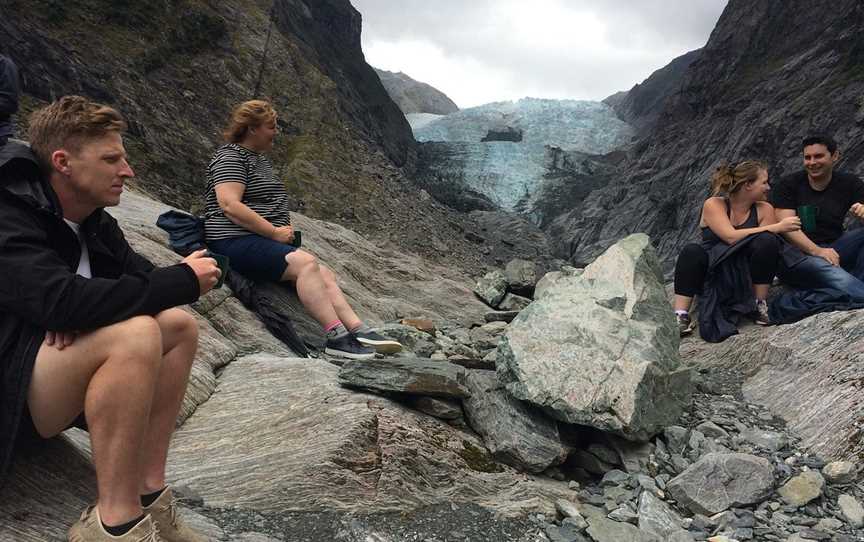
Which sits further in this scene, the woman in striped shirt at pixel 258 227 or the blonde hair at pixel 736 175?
the blonde hair at pixel 736 175

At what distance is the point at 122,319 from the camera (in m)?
2.38

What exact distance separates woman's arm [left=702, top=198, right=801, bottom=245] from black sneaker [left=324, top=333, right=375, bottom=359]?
4.16 meters

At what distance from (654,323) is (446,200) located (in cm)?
3369

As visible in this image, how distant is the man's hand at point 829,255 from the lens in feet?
21.6

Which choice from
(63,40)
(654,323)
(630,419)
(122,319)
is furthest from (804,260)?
(63,40)

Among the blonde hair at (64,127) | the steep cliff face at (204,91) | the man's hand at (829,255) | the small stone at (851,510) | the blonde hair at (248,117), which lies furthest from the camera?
the steep cliff face at (204,91)

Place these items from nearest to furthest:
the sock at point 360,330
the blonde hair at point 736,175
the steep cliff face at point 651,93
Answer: the sock at point 360,330 → the blonde hair at point 736,175 → the steep cliff face at point 651,93

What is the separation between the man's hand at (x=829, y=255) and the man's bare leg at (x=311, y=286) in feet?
16.9

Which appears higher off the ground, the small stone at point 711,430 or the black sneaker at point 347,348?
the small stone at point 711,430

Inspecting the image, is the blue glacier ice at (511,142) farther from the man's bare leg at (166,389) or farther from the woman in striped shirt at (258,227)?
the man's bare leg at (166,389)

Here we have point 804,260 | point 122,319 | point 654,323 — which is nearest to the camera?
point 122,319

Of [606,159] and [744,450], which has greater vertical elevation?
[606,159]

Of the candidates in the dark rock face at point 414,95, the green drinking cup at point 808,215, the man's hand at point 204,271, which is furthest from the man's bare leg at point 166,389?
the dark rock face at point 414,95

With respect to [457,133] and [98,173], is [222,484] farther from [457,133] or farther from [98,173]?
[457,133]
